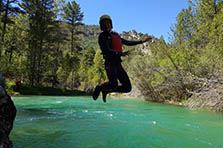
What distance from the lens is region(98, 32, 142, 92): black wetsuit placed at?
2.73 meters

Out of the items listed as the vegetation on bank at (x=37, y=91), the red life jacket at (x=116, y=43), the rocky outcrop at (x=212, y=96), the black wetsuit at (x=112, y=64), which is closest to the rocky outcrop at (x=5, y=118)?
the black wetsuit at (x=112, y=64)

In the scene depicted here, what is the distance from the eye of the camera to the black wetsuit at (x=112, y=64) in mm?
2734

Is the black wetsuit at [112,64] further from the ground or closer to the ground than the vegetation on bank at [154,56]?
closer to the ground

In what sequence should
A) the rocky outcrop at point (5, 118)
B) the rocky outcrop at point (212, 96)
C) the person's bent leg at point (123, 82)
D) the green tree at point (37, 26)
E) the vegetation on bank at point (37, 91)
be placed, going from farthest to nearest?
1. the green tree at point (37, 26)
2. the vegetation on bank at point (37, 91)
3. the rocky outcrop at point (212, 96)
4. the rocky outcrop at point (5, 118)
5. the person's bent leg at point (123, 82)

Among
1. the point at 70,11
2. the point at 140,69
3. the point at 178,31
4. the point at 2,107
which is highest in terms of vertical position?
the point at 70,11

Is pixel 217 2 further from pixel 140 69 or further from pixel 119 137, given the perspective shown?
pixel 119 137

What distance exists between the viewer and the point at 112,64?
2.85 meters

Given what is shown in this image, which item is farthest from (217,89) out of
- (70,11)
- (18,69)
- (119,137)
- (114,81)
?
(70,11)

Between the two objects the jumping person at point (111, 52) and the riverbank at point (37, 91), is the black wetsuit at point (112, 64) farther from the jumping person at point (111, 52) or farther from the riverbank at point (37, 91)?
the riverbank at point (37, 91)

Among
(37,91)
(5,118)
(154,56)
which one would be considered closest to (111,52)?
(5,118)

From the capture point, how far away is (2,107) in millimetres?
4281

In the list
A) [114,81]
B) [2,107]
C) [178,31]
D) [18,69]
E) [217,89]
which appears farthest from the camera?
[18,69]

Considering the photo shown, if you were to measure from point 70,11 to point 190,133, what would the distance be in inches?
1319

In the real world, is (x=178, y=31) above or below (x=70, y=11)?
below
